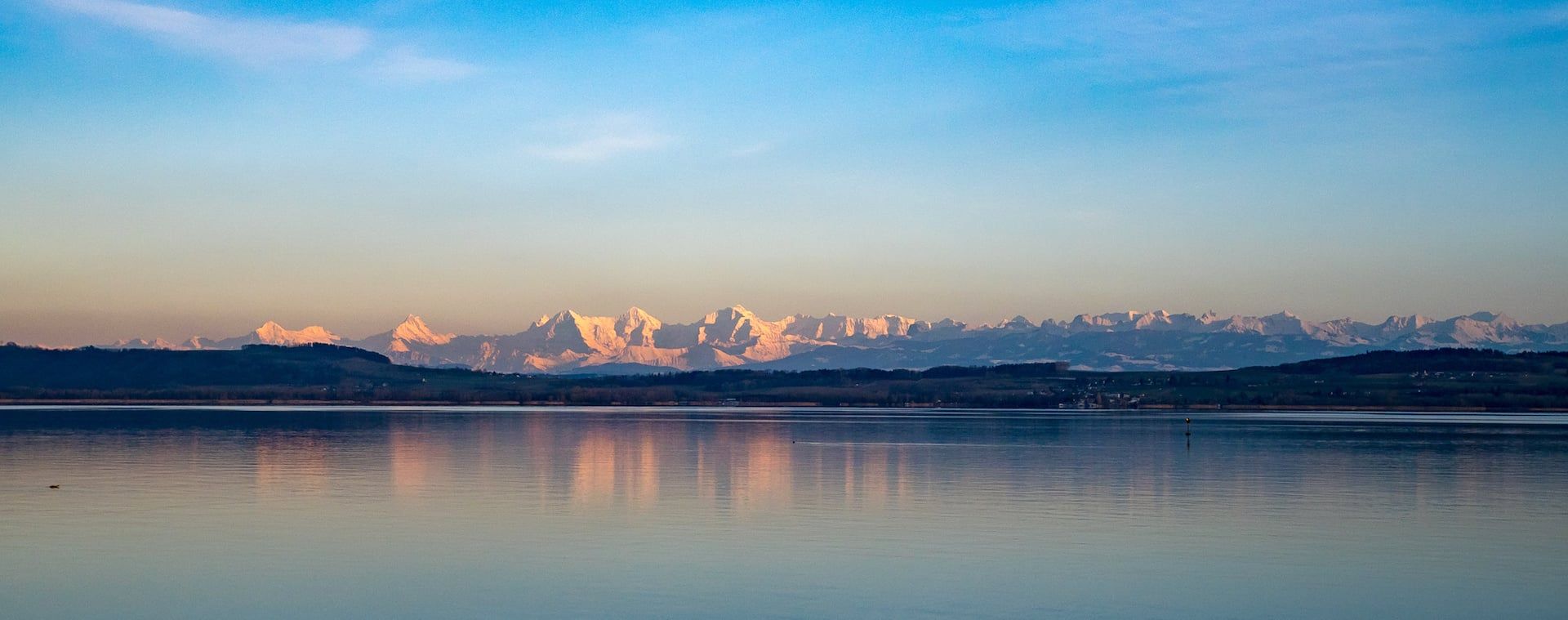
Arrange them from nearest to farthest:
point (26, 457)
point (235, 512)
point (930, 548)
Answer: point (930, 548) → point (235, 512) → point (26, 457)

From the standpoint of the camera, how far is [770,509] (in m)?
41.5

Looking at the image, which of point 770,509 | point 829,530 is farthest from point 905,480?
point 829,530

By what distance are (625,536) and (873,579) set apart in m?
8.29

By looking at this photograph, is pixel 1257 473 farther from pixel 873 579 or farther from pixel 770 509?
pixel 873 579

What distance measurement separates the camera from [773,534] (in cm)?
3553

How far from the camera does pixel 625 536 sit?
34.6m

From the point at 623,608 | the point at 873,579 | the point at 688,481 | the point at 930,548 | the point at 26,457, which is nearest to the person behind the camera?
the point at 623,608

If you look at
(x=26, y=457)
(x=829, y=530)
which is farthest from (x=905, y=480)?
(x=26, y=457)

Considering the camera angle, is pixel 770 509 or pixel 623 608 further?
pixel 770 509

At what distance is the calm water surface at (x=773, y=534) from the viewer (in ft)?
85.6

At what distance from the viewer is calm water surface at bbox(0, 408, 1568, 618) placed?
2609 cm

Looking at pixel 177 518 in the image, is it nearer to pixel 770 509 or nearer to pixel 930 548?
pixel 770 509

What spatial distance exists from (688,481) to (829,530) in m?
15.9

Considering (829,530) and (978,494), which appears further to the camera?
(978,494)
